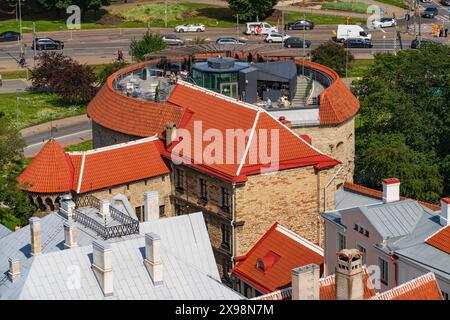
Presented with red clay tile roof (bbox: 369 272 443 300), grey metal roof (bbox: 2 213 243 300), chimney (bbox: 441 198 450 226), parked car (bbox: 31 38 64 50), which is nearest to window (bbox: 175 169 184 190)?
grey metal roof (bbox: 2 213 243 300)

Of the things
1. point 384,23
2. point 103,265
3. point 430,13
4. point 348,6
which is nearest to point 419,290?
point 103,265

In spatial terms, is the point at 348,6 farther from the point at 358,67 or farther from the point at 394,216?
the point at 394,216

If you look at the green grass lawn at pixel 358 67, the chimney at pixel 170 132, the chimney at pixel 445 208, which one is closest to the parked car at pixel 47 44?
the green grass lawn at pixel 358 67

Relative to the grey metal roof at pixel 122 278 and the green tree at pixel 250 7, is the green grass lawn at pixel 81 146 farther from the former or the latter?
the green tree at pixel 250 7

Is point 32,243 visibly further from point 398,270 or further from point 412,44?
point 412,44

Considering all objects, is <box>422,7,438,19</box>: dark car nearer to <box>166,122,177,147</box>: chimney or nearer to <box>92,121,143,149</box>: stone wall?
<box>92,121,143,149</box>: stone wall

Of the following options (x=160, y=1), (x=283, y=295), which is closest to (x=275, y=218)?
(x=283, y=295)
